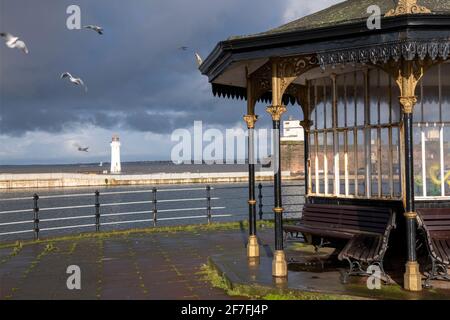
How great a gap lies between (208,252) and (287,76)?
13.9 feet

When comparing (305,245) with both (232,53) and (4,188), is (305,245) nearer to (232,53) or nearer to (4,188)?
(232,53)

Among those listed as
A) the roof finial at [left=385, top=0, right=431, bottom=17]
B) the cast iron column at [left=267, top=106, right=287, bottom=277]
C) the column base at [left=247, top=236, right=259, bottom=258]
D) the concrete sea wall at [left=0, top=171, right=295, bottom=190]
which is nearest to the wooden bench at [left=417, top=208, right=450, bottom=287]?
the cast iron column at [left=267, top=106, right=287, bottom=277]

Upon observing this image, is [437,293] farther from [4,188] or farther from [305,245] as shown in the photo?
[4,188]

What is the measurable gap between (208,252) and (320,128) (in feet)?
10.4

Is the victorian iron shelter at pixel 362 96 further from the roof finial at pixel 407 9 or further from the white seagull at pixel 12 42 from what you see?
the white seagull at pixel 12 42

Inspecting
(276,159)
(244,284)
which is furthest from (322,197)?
(244,284)

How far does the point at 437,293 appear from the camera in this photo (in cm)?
659

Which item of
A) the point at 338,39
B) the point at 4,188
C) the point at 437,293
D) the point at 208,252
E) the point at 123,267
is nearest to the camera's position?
the point at 437,293

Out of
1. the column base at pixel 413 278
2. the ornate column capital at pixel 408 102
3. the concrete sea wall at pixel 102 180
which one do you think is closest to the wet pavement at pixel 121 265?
the column base at pixel 413 278

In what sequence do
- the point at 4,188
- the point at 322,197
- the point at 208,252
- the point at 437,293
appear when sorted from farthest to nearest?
the point at 4,188
the point at 208,252
the point at 322,197
the point at 437,293

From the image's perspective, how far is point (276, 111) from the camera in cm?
779

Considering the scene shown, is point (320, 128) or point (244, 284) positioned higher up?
point (320, 128)

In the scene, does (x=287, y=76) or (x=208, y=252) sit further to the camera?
(x=208, y=252)

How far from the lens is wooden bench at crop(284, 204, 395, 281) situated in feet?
23.7
